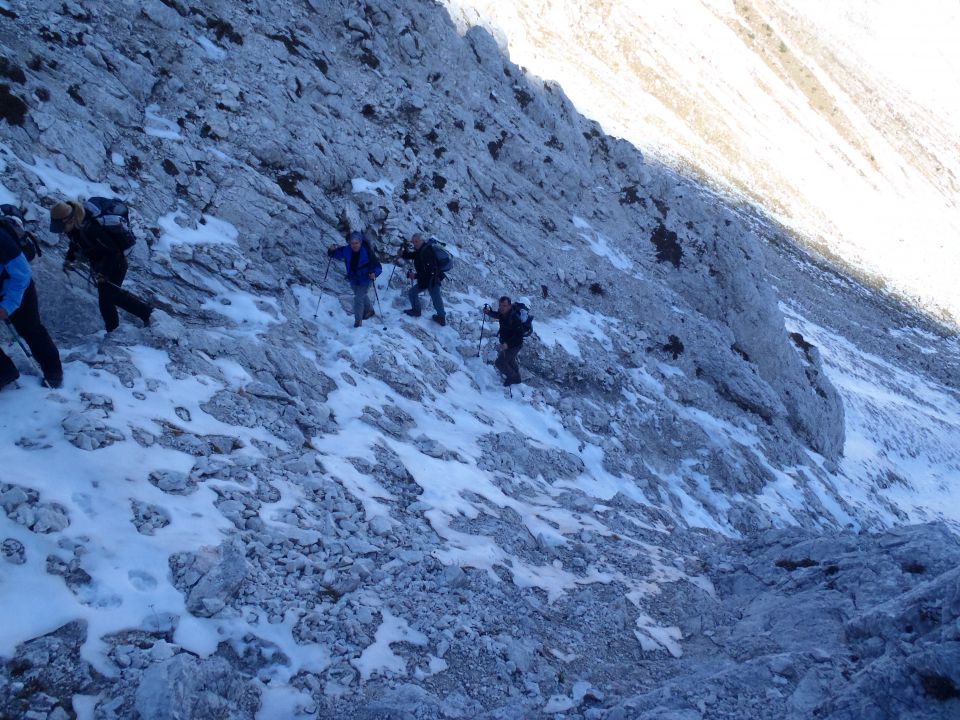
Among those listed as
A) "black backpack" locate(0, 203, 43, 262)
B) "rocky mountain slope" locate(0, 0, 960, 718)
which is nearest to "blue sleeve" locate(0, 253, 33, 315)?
"black backpack" locate(0, 203, 43, 262)

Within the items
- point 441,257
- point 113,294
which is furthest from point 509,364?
point 113,294

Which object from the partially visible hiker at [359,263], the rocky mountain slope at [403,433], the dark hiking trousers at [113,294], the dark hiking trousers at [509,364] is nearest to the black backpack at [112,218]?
A: the dark hiking trousers at [113,294]

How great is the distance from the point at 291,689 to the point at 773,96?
8518 cm

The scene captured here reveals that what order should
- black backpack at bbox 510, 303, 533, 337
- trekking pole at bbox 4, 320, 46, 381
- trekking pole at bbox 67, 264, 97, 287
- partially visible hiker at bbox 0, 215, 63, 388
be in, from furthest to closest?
black backpack at bbox 510, 303, 533, 337 → trekking pole at bbox 67, 264, 97, 287 → trekking pole at bbox 4, 320, 46, 381 → partially visible hiker at bbox 0, 215, 63, 388

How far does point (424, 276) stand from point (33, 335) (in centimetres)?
850

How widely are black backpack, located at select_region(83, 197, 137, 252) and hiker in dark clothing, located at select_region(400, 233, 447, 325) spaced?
6.51 m

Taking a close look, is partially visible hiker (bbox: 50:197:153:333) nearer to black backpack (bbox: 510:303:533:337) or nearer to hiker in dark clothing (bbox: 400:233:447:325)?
hiker in dark clothing (bbox: 400:233:447:325)

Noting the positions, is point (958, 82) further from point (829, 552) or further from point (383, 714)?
point (383, 714)

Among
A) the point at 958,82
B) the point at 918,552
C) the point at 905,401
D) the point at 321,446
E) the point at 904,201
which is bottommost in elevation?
the point at 321,446

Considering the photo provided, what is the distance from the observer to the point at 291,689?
5820 mm

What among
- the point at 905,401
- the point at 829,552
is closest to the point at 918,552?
the point at 829,552

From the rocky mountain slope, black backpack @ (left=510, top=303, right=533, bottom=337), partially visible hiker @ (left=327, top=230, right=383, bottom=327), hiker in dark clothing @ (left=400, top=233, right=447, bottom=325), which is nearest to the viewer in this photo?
the rocky mountain slope

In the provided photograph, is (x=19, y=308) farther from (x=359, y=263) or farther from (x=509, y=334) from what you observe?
(x=509, y=334)

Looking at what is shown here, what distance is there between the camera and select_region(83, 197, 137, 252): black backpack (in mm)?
9195
